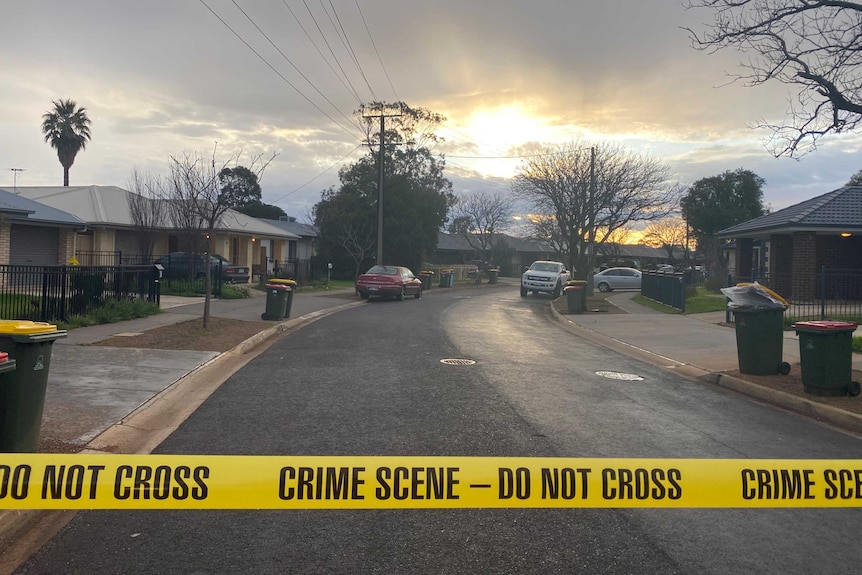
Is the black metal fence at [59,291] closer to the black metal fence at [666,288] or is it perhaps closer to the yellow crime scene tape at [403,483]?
the yellow crime scene tape at [403,483]

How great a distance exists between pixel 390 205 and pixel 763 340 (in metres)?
36.6

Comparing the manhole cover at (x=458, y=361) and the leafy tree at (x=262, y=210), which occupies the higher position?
the leafy tree at (x=262, y=210)

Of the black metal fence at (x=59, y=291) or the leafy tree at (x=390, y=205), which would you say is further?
the leafy tree at (x=390, y=205)

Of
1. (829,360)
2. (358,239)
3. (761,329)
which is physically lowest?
(829,360)

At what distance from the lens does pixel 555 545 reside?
4.45 metres

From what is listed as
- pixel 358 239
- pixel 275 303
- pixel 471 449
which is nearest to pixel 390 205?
pixel 358 239

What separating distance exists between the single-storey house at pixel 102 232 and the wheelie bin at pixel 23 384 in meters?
23.4

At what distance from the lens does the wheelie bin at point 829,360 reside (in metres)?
9.23

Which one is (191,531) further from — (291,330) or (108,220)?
(108,220)

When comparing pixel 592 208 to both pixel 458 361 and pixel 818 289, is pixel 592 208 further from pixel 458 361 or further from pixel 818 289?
pixel 458 361

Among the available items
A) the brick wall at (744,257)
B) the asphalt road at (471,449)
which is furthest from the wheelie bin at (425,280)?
the asphalt road at (471,449)

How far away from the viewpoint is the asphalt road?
4.25 meters

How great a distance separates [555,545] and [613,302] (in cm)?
2601

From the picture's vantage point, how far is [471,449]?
6.43m
